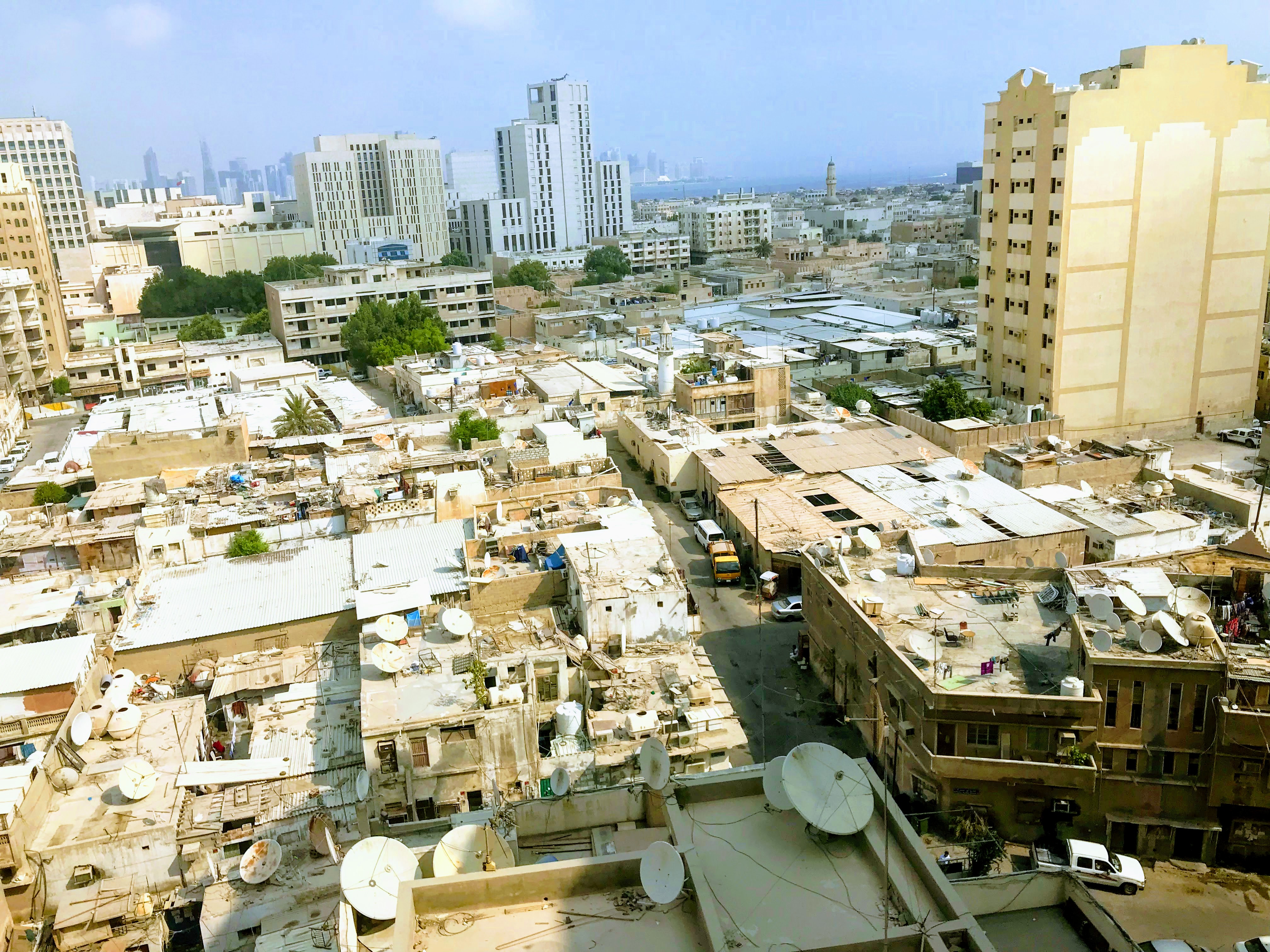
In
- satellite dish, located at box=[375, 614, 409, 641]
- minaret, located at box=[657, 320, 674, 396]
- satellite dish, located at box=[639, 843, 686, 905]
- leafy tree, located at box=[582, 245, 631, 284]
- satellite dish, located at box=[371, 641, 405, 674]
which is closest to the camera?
satellite dish, located at box=[639, 843, 686, 905]

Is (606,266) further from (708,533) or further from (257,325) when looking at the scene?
(708,533)

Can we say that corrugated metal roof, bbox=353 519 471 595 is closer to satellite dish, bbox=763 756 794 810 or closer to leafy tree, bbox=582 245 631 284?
satellite dish, bbox=763 756 794 810

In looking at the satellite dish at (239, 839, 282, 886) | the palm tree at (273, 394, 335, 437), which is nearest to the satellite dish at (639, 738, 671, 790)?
the satellite dish at (239, 839, 282, 886)

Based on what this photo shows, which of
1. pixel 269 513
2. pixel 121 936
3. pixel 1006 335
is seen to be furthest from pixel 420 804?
pixel 1006 335

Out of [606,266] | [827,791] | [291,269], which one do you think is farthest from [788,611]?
[606,266]

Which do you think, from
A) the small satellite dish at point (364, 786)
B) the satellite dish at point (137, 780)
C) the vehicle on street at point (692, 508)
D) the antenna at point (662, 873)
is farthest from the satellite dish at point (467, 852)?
the vehicle on street at point (692, 508)

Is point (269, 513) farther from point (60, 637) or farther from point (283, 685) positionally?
point (283, 685)
